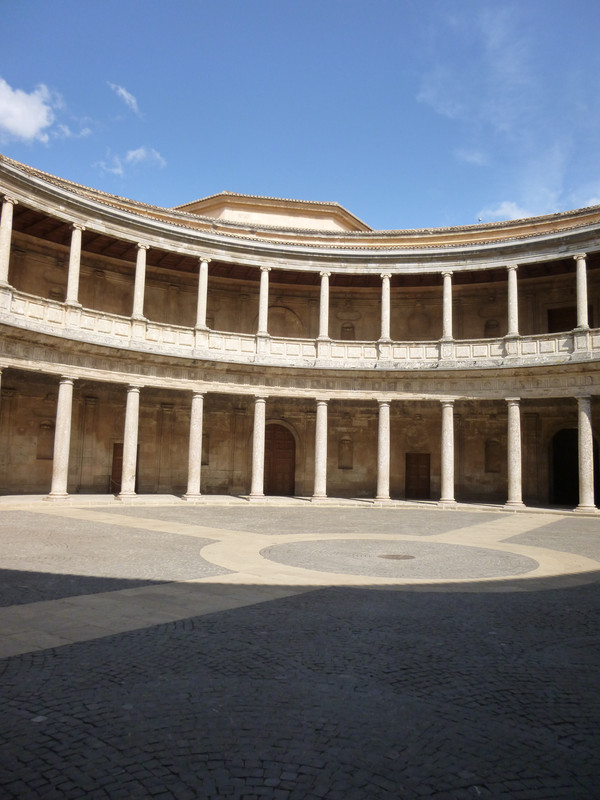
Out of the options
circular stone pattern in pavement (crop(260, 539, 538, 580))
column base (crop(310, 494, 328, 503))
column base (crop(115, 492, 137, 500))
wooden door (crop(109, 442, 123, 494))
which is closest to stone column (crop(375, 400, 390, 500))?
column base (crop(310, 494, 328, 503))

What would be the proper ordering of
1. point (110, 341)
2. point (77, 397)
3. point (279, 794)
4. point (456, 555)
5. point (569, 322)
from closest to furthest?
point (279, 794)
point (456, 555)
point (110, 341)
point (77, 397)
point (569, 322)

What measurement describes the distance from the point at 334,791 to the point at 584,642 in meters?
4.00

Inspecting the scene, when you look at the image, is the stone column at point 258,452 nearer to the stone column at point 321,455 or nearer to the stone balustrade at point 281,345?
the stone balustrade at point 281,345

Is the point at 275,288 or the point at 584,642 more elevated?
the point at 275,288

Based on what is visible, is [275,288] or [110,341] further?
[275,288]

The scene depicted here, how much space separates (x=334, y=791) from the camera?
3258 millimetres

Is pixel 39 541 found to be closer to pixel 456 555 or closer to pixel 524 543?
pixel 456 555

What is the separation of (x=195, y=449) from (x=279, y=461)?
5.96 meters

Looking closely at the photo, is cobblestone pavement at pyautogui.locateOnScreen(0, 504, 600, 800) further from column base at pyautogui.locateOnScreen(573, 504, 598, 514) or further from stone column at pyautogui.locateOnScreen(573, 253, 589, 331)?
stone column at pyautogui.locateOnScreen(573, 253, 589, 331)

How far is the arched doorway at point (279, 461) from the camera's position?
2872 centimetres

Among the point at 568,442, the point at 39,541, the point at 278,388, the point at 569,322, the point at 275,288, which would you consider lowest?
the point at 39,541

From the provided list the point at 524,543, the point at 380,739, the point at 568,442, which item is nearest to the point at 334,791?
the point at 380,739

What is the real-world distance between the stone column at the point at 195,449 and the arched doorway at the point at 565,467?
615 inches

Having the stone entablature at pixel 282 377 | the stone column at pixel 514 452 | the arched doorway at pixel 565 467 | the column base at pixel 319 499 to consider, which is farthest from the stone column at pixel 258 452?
the arched doorway at pixel 565 467
